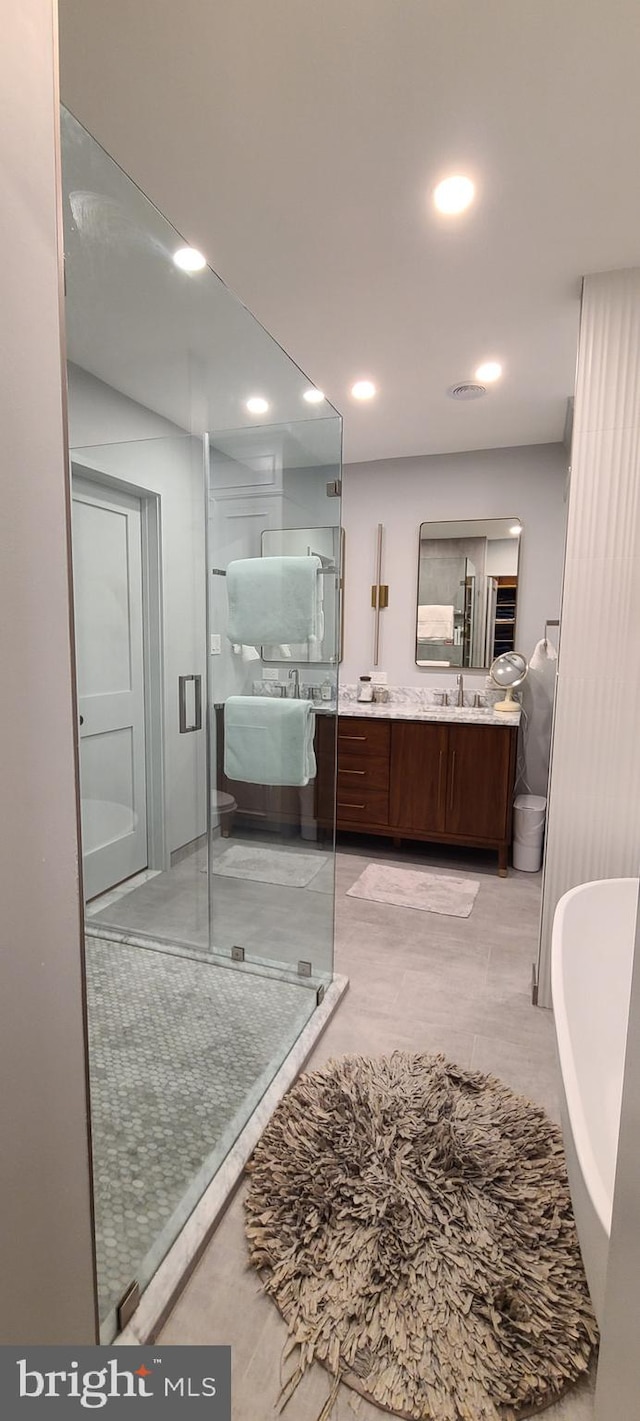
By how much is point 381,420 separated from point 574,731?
2.09 m

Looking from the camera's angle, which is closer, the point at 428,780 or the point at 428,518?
the point at 428,780

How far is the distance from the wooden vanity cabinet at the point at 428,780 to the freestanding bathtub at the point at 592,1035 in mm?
1529

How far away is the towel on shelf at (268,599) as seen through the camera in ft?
7.18

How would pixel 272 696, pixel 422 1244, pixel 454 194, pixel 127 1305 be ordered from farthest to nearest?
pixel 272 696
pixel 454 194
pixel 422 1244
pixel 127 1305

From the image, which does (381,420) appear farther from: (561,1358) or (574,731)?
(561,1358)

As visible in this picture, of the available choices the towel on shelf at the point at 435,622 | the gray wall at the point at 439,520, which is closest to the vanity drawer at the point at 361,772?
the gray wall at the point at 439,520

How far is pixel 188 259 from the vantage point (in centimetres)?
180

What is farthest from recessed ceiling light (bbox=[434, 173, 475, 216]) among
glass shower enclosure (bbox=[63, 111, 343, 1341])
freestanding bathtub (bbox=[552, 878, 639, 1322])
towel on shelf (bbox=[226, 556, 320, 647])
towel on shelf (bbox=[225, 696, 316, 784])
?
freestanding bathtub (bbox=[552, 878, 639, 1322])

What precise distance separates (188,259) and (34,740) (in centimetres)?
168

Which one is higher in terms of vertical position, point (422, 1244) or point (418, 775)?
point (418, 775)

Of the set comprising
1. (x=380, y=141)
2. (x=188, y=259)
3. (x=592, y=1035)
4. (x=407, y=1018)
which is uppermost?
(x=380, y=141)

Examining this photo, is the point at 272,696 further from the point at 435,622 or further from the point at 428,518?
the point at 428,518

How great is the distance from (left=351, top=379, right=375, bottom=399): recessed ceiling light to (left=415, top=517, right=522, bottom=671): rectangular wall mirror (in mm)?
1141
